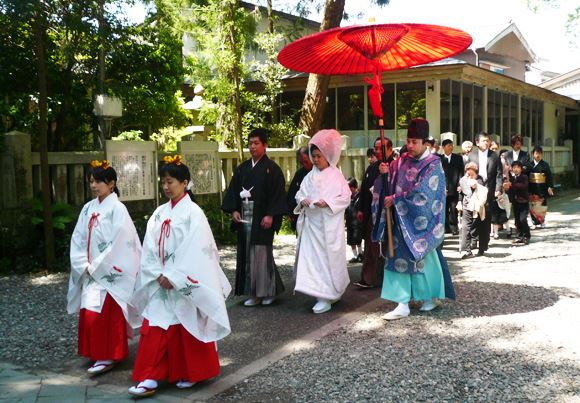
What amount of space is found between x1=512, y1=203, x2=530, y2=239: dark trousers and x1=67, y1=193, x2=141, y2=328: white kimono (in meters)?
8.21

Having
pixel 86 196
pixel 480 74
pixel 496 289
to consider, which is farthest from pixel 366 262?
pixel 480 74

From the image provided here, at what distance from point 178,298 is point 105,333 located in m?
0.83

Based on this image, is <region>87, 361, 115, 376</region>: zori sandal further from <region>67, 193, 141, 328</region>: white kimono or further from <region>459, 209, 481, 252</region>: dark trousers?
<region>459, 209, 481, 252</region>: dark trousers

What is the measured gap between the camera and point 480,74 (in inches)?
669

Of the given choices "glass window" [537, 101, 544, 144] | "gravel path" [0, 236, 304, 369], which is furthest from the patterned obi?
"glass window" [537, 101, 544, 144]

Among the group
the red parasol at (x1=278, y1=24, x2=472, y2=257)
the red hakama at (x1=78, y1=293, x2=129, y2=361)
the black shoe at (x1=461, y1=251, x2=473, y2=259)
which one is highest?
the red parasol at (x1=278, y1=24, x2=472, y2=257)

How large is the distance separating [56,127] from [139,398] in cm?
733

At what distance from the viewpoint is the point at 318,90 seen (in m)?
14.2

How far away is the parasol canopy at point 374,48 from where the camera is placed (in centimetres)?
670

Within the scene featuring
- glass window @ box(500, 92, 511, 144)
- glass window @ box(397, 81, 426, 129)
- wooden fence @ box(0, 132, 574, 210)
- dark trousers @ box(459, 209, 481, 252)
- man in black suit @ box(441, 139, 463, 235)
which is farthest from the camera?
glass window @ box(500, 92, 511, 144)

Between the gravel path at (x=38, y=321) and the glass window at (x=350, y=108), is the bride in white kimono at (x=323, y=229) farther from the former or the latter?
the glass window at (x=350, y=108)

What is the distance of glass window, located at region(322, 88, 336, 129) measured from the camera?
61.2 feet

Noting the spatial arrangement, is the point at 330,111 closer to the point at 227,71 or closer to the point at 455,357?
the point at 227,71

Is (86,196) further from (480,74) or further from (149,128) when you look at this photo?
(480,74)
